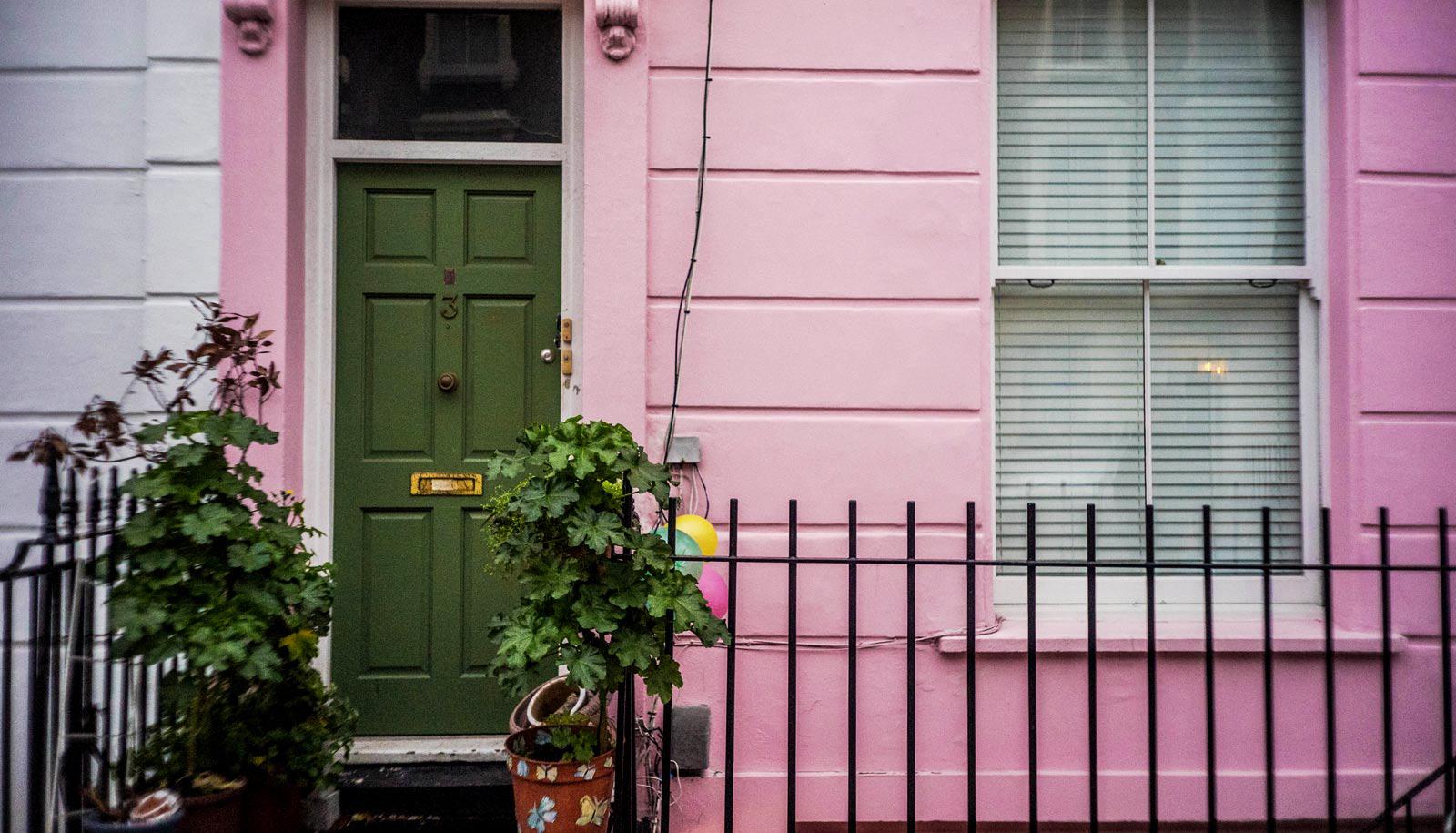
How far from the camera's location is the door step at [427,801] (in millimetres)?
3461

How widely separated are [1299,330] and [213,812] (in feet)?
14.8

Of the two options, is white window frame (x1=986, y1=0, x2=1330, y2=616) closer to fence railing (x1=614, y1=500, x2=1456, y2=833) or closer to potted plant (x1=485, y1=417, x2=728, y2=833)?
fence railing (x1=614, y1=500, x2=1456, y2=833)

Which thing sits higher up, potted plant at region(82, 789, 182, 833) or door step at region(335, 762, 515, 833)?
potted plant at region(82, 789, 182, 833)

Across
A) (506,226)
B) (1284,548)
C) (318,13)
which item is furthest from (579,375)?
(1284,548)

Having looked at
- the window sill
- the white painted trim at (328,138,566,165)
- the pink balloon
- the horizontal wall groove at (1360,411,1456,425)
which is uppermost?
the white painted trim at (328,138,566,165)

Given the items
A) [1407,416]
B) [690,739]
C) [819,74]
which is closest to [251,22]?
[819,74]

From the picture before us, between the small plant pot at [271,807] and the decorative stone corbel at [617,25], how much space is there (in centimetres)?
298

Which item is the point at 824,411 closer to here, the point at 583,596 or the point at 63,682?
the point at 583,596

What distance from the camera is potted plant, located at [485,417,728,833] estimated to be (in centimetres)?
271

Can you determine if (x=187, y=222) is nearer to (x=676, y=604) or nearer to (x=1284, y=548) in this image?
(x=676, y=604)

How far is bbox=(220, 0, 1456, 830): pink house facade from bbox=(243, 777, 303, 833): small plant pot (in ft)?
3.94

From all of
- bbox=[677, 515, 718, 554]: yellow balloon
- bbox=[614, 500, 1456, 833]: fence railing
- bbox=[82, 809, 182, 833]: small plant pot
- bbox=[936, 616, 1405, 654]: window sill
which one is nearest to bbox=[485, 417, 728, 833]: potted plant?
bbox=[614, 500, 1456, 833]: fence railing

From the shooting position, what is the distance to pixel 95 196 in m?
3.74

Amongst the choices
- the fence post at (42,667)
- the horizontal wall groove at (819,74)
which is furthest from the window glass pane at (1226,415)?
the fence post at (42,667)
